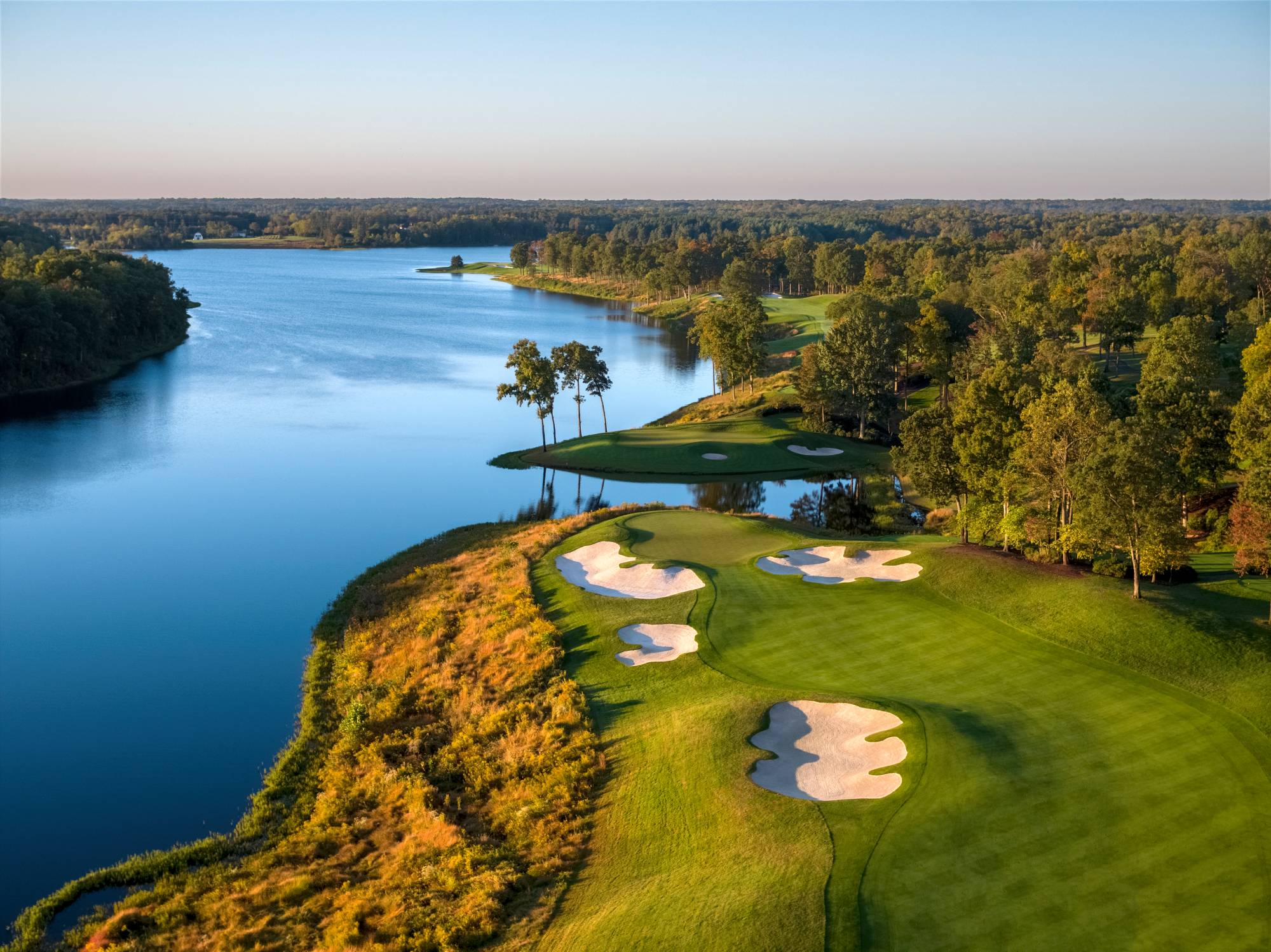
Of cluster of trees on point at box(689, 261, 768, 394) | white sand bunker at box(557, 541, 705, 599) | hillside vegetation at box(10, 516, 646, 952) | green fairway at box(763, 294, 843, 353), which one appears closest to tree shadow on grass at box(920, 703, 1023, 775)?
hillside vegetation at box(10, 516, 646, 952)

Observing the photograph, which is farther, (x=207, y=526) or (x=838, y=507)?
(x=838, y=507)

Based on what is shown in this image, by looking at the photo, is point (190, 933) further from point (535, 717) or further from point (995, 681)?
point (995, 681)

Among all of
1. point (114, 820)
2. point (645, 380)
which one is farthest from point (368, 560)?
point (645, 380)

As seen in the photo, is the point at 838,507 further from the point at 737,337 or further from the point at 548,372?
the point at 737,337

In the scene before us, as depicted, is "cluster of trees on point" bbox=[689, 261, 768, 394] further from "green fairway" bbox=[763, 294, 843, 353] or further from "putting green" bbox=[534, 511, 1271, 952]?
"putting green" bbox=[534, 511, 1271, 952]

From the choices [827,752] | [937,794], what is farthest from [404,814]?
[937,794]

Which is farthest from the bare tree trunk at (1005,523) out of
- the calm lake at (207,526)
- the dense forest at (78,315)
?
the dense forest at (78,315)
